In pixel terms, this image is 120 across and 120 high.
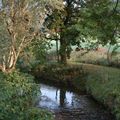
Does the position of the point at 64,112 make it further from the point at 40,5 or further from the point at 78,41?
the point at 78,41

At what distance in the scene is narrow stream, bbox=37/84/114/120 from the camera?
741 inches

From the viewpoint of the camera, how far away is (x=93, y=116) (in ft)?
62.2

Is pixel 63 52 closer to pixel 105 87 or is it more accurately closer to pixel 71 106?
pixel 105 87

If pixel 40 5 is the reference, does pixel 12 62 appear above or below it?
below

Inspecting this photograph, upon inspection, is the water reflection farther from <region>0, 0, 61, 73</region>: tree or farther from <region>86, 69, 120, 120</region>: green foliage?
<region>0, 0, 61, 73</region>: tree

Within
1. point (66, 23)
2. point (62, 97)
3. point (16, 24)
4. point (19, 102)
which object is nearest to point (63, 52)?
point (66, 23)

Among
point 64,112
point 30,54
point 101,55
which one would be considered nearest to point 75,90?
point 30,54

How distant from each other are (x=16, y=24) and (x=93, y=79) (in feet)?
23.9

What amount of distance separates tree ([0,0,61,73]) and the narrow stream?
320 centimetres

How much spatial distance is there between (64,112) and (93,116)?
5.34 ft

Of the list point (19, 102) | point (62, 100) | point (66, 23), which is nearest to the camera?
point (19, 102)

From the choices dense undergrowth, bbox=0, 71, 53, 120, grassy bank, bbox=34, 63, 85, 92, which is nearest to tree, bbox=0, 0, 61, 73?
dense undergrowth, bbox=0, 71, 53, 120

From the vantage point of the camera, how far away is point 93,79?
2439cm

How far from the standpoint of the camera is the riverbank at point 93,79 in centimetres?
1936
